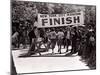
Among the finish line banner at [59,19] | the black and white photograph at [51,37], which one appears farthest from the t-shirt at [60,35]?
the finish line banner at [59,19]

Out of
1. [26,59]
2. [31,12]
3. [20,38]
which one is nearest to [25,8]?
[31,12]

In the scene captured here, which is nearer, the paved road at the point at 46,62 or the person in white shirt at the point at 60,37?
the paved road at the point at 46,62

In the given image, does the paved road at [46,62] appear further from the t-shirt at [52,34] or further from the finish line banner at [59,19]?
the finish line banner at [59,19]

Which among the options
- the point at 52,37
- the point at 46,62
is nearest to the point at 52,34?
the point at 52,37

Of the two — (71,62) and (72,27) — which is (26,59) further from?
(72,27)

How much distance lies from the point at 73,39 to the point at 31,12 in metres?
0.67

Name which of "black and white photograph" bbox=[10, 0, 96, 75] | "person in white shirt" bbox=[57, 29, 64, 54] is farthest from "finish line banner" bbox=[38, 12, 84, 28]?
"person in white shirt" bbox=[57, 29, 64, 54]

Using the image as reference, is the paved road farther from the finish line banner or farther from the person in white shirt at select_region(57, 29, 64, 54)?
the finish line banner

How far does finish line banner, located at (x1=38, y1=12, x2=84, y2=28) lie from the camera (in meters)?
2.22

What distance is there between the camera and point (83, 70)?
235 cm

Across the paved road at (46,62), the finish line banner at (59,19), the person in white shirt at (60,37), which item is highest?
the finish line banner at (59,19)

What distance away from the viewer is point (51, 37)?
225cm

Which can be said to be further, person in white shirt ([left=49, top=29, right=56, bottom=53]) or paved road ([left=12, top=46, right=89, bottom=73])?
person in white shirt ([left=49, top=29, right=56, bottom=53])

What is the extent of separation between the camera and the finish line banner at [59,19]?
222 centimetres
